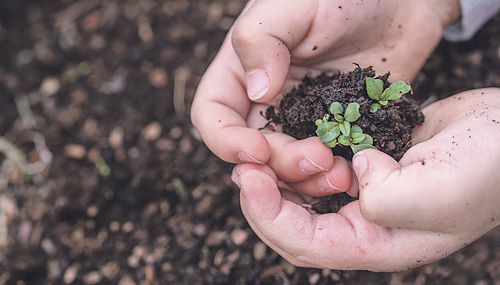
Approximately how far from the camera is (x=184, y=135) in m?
2.99

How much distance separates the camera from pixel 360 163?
169cm

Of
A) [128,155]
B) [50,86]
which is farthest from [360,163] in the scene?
[50,86]

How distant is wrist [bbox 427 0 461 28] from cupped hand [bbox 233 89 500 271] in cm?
91

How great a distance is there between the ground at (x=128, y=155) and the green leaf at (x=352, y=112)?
39.0 inches

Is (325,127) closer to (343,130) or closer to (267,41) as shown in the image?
(343,130)

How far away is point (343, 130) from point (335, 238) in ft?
1.44

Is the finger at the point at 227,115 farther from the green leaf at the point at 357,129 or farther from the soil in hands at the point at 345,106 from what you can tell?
the green leaf at the point at 357,129

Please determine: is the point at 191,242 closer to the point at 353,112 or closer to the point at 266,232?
the point at 266,232

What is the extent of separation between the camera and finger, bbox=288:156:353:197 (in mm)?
1832

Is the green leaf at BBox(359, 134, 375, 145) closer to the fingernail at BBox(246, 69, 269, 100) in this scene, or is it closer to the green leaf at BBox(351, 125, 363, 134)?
the green leaf at BBox(351, 125, 363, 134)

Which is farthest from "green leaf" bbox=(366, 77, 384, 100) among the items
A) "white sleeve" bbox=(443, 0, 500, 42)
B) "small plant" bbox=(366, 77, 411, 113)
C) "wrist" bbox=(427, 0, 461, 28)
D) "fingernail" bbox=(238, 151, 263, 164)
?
"white sleeve" bbox=(443, 0, 500, 42)

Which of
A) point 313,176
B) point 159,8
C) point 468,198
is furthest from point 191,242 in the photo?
point 159,8

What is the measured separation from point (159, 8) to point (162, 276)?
2.14m

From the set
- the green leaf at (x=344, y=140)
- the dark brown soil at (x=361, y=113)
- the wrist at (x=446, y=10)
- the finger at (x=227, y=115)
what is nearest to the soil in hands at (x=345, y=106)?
the dark brown soil at (x=361, y=113)
